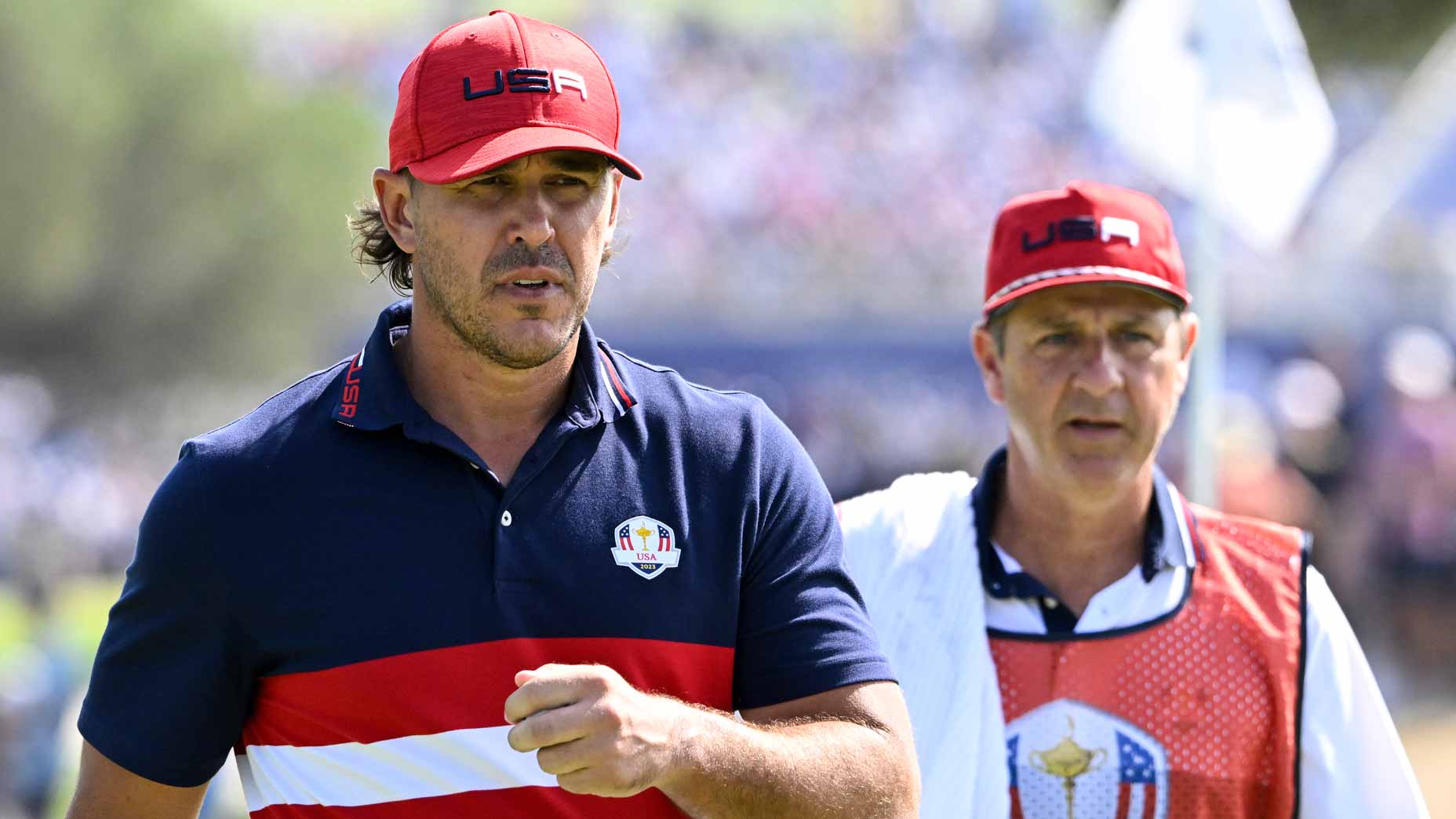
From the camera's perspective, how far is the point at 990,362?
3.36m

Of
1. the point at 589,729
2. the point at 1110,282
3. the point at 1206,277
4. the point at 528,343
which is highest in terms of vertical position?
the point at 1206,277

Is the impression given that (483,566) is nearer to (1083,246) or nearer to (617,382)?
(617,382)

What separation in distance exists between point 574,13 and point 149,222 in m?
8.01

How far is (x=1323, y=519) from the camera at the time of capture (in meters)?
11.2

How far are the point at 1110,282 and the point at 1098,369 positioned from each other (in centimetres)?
16

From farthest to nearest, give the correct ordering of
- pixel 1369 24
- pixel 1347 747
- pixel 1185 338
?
pixel 1369 24 < pixel 1185 338 < pixel 1347 747

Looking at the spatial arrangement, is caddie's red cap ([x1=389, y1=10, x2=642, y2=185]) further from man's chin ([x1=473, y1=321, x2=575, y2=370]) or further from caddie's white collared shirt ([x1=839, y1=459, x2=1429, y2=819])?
caddie's white collared shirt ([x1=839, y1=459, x2=1429, y2=819])

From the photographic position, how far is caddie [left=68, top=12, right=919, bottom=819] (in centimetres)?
220

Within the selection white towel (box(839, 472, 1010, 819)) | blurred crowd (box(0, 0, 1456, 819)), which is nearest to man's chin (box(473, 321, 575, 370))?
white towel (box(839, 472, 1010, 819))

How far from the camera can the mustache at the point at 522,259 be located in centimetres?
228

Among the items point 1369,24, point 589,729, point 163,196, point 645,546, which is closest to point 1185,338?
point 645,546

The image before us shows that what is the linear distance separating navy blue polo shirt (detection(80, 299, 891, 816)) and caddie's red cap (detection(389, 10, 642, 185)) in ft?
1.06

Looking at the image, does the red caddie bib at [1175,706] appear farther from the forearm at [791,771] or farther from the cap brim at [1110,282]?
the forearm at [791,771]

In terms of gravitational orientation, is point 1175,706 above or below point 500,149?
below
